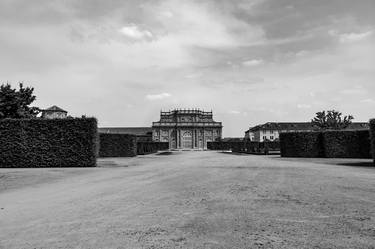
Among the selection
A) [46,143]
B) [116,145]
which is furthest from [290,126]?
[46,143]

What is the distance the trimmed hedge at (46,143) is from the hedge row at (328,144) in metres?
18.9

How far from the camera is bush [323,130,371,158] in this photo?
2791cm

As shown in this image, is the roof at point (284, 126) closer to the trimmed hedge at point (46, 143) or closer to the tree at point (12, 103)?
the tree at point (12, 103)

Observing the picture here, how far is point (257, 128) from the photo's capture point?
124250 millimetres

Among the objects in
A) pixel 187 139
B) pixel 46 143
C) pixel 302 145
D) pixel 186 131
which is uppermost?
pixel 186 131

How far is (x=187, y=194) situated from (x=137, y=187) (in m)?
2.22

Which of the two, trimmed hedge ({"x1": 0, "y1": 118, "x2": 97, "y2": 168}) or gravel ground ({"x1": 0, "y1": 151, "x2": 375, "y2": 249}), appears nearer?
gravel ground ({"x1": 0, "y1": 151, "x2": 375, "y2": 249})

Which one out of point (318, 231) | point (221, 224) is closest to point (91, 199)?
point (221, 224)

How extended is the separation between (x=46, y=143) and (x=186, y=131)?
95973 mm

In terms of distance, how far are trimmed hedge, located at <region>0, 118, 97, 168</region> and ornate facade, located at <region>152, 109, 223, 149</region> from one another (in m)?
93.7

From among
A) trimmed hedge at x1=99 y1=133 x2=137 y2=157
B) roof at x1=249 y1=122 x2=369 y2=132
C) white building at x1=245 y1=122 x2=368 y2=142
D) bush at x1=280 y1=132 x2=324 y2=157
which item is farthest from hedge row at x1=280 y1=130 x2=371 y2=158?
roof at x1=249 y1=122 x2=369 y2=132

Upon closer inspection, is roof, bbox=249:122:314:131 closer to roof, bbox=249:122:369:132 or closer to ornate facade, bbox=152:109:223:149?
roof, bbox=249:122:369:132

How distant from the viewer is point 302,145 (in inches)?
1179

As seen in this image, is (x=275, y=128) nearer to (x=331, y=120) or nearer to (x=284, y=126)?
(x=284, y=126)
